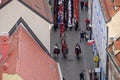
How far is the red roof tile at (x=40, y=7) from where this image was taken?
203 ft

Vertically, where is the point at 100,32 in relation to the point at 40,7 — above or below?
below

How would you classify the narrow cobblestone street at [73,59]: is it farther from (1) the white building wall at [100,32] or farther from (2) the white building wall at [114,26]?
(2) the white building wall at [114,26]

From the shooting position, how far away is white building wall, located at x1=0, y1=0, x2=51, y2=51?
60969 millimetres

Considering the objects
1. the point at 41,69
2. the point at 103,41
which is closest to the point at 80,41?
the point at 103,41

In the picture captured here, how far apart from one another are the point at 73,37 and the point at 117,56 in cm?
2535

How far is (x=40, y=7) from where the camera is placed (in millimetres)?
65125

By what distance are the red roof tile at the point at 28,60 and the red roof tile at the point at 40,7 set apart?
2.50 meters

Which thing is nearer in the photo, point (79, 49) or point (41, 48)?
point (41, 48)

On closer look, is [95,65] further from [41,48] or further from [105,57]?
[41,48]

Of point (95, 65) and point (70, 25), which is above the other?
point (70, 25)

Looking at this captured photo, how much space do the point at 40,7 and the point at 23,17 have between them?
13.8 feet

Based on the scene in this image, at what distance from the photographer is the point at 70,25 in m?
87.7

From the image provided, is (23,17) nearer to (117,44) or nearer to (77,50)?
(117,44)

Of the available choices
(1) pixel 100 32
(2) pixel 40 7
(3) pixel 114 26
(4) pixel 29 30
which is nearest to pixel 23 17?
(4) pixel 29 30
